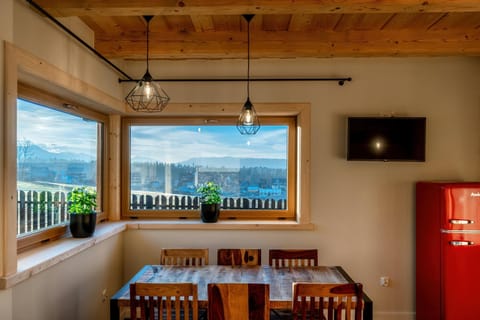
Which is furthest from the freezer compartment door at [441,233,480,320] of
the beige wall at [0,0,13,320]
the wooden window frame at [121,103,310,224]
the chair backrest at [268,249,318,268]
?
the beige wall at [0,0,13,320]

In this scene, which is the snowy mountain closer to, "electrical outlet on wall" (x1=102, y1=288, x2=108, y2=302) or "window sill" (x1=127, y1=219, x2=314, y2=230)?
"window sill" (x1=127, y1=219, x2=314, y2=230)

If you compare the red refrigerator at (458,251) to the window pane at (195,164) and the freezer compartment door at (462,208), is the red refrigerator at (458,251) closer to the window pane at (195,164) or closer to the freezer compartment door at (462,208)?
the freezer compartment door at (462,208)

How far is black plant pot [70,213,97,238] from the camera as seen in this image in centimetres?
280

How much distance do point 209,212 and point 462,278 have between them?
238 cm

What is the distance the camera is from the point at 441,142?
11.9ft

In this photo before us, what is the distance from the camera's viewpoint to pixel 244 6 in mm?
2102

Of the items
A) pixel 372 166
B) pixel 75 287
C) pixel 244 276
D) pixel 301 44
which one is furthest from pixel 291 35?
pixel 75 287

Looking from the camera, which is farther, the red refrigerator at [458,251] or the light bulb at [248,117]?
the red refrigerator at [458,251]

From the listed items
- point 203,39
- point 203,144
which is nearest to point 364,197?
point 203,144

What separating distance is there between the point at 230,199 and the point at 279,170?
63 centimetres

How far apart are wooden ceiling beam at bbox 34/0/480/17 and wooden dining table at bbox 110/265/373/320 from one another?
1.77 meters

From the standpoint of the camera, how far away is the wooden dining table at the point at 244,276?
2.35 metres

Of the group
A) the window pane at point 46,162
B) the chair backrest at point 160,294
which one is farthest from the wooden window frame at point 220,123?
the chair backrest at point 160,294

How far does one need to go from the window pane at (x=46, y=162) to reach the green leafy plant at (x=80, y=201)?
0.13 metres
